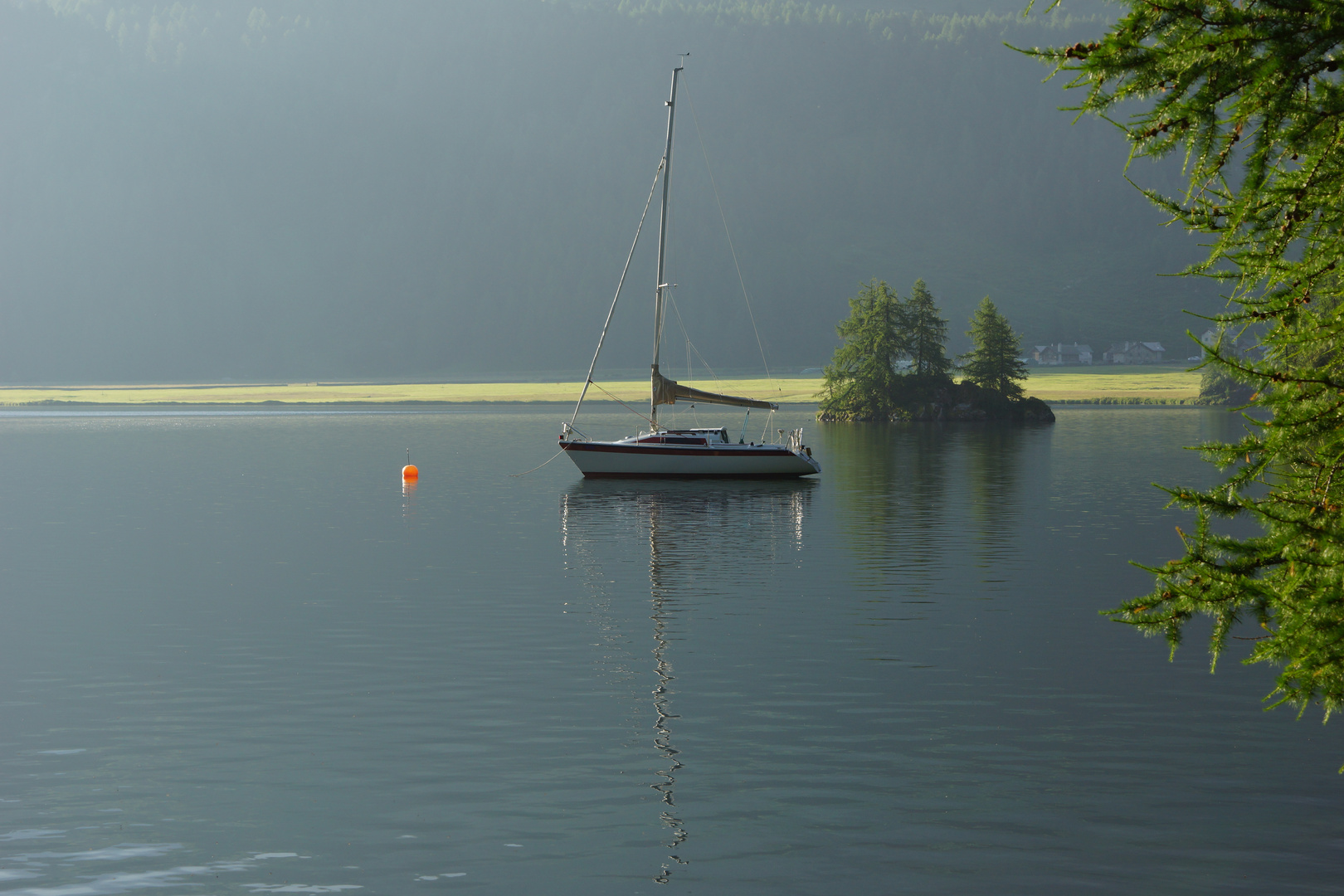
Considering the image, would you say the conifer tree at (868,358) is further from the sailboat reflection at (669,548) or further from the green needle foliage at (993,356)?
the sailboat reflection at (669,548)

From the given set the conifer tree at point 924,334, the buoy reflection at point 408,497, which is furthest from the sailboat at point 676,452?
the conifer tree at point 924,334

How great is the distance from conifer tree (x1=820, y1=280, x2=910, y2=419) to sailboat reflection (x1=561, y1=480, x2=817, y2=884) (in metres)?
97.3

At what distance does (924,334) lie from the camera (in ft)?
584

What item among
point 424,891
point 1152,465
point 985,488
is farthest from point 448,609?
point 1152,465

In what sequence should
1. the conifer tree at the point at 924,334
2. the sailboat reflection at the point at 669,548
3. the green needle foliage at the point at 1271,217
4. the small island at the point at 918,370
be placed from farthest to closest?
the conifer tree at the point at 924,334 < the small island at the point at 918,370 < the sailboat reflection at the point at 669,548 < the green needle foliage at the point at 1271,217

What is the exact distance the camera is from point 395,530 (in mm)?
59406

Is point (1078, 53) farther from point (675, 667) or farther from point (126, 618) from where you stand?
point (126, 618)

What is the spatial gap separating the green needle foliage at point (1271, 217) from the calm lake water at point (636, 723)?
5.85 metres

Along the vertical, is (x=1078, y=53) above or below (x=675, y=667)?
above

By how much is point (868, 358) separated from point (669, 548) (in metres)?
130

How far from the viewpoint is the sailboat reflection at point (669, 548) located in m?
25.0

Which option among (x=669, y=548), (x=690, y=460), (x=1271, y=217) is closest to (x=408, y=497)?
(x=690, y=460)

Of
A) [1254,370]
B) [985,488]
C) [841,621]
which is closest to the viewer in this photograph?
[1254,370]

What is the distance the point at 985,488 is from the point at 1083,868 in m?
61.3
